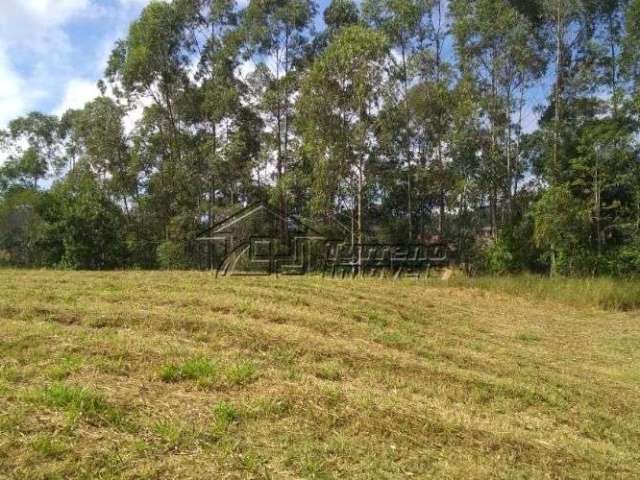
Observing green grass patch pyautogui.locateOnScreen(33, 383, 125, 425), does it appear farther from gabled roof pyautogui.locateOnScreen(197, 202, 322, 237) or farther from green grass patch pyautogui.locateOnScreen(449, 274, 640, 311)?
gabled roof pyautogui.locateOnScreen(197, 202, 322, 237)

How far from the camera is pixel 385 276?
49.6 feet

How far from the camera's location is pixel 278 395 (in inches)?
134

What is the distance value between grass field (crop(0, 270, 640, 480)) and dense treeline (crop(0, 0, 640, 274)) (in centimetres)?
1110

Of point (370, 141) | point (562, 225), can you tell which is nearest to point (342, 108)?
point (370, 141)

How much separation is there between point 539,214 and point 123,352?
14.8 metres

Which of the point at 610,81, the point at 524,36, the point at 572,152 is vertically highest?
the point at 524,36

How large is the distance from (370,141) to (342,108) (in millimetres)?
1418

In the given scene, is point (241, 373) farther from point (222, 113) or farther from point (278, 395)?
point (222, 113)

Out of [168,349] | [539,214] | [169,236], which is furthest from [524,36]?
[168,349]

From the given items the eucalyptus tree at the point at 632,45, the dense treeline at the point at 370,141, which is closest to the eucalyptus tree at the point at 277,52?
the dense treeline at the point at 370,141

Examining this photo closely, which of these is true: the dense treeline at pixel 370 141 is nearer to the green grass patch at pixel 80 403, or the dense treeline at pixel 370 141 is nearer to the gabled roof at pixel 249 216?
the gabled roof at pixel 249 216

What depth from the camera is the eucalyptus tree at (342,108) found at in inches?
645

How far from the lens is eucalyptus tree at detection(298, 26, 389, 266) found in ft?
53.7

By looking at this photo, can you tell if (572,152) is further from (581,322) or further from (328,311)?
(328,311)
